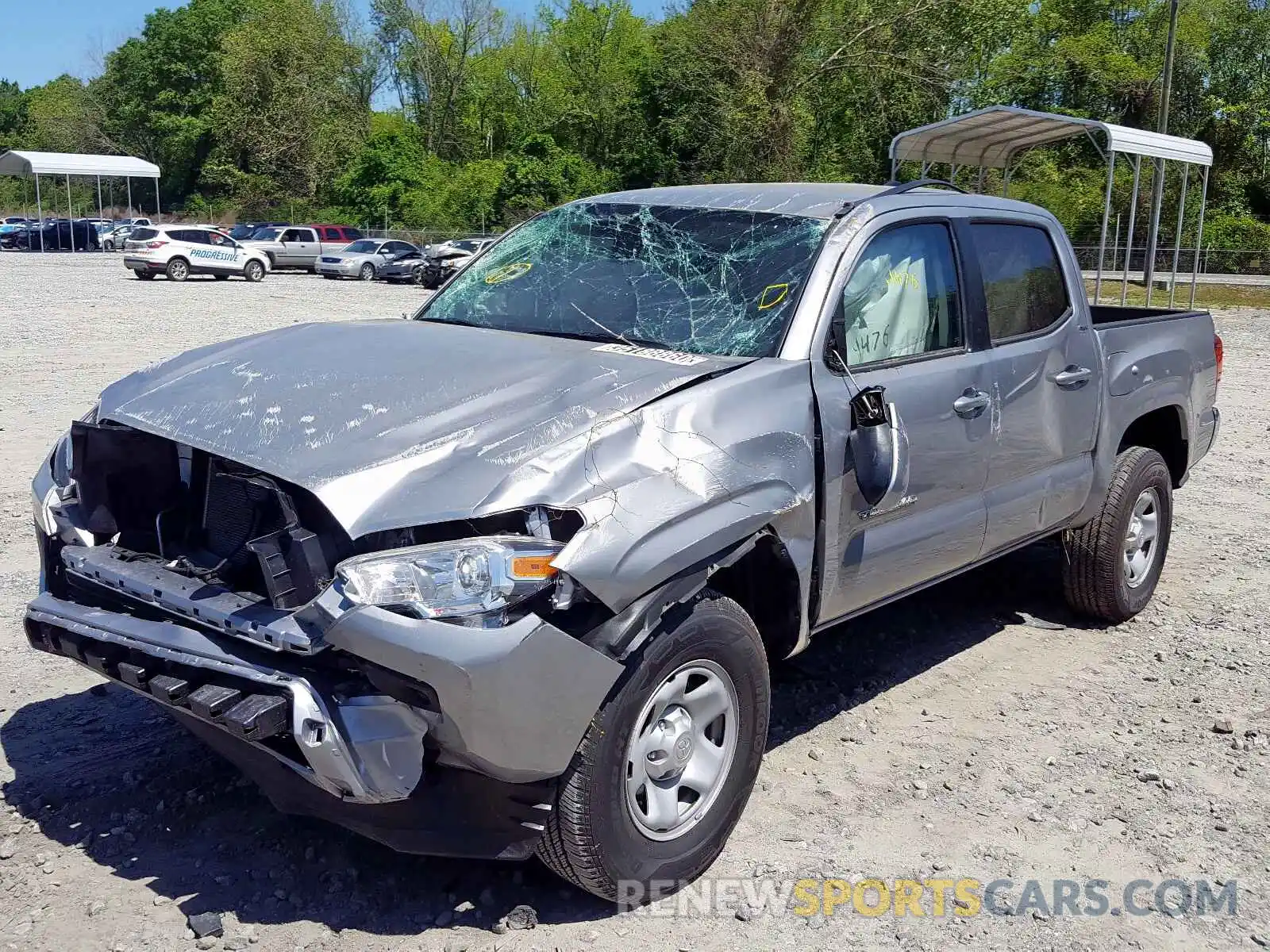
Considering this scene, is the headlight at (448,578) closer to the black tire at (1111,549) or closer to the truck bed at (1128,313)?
the black tire at (1111,549)

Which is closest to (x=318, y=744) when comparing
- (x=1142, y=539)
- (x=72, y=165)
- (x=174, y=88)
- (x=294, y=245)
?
(x=1142, y=539)

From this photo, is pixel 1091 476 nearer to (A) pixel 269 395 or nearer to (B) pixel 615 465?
(B) pixel 615 465

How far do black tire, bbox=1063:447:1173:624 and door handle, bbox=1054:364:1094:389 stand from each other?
26.5 inches

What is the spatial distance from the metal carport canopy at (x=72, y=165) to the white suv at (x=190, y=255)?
1465cm

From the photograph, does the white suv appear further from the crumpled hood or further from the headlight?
the headlight

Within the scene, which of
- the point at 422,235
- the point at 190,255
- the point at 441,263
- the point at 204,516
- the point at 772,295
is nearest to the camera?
the point at 204,516

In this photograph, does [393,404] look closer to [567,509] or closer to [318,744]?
[567,509]

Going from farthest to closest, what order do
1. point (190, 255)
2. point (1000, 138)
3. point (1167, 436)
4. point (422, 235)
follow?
1. point (422, 235)
2. point (190, 255)
3. point (1000, 138)
4. point (1167, 436)

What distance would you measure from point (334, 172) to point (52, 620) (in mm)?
64105

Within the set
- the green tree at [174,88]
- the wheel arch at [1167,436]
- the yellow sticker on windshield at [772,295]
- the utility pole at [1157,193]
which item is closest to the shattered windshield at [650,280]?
the yellow sticker on windshield at [772,295]

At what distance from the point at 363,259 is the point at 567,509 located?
122ft

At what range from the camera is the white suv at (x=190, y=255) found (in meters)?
33.0

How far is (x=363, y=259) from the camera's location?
38.5 metres

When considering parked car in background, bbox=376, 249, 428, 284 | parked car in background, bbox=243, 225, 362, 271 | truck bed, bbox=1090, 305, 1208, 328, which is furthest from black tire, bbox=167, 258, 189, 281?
truck bed, bbox=1090, 305, 1208, 328
